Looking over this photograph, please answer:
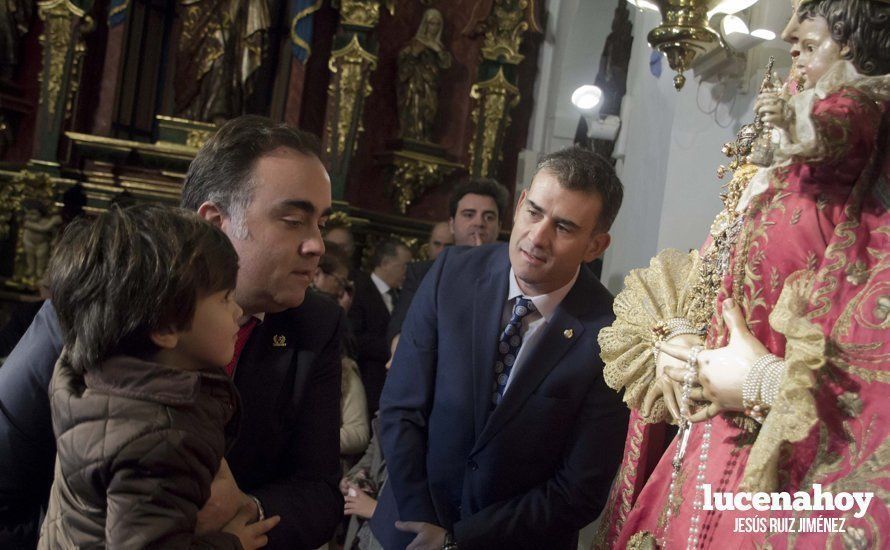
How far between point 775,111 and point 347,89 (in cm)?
620

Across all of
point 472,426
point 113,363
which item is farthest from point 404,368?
point 113,363

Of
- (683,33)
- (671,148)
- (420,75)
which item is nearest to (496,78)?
(420,75)

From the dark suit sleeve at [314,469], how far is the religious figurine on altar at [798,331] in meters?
0.64

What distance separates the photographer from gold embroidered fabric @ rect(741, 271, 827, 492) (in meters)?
1.55

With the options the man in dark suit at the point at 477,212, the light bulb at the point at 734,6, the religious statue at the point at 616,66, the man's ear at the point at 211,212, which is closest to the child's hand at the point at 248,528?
the man's ear at the point at 211,212

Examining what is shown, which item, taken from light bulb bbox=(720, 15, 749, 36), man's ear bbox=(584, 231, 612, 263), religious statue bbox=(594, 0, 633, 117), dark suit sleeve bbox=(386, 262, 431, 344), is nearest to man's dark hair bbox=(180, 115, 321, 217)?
man's ear bbox=(584, 231, 612, 263)

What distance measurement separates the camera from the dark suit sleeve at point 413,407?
2.70m

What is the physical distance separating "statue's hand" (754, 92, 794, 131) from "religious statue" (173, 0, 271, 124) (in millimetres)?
6389

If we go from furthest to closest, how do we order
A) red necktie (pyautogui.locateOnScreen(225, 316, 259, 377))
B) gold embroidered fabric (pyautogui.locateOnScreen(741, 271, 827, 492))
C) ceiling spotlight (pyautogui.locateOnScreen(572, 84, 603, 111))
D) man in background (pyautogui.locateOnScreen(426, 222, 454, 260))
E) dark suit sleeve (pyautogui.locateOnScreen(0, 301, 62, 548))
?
ceiling spotlight (pyautogui.locateOnScreen(572, 84, 603, 111))
man in background (pyautogui.locateOnScreen(426, 222, 454, 260))
red necktie (pyautogui.locateOnScreen(225, 316, 259, 377))
dark suit sleeve (pyautogui.locateOnScreen(0, 301, 62, 548))
gold embroidered fabric (pyautogui.locateOnScreen(741, 271, 827, 492))

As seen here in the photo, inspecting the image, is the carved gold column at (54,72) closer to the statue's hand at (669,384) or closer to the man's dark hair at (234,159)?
the man's dark hair at (234,159)

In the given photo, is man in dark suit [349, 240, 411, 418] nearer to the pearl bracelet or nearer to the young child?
the young child

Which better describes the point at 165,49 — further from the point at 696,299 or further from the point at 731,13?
the point at 696,299

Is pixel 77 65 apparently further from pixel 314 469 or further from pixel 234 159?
pixel 314 469

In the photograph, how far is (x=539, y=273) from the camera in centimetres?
268
